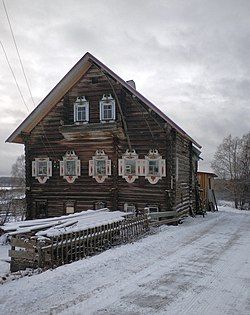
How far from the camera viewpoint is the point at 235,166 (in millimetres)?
50250

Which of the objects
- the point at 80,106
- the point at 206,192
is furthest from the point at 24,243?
the point at 206,192

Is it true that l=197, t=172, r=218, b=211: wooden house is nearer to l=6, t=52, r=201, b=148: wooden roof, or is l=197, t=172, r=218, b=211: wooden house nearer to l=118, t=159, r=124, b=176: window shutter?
l=6, t=52, r=201, b=148: wooden roof

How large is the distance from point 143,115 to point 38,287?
13934 mm

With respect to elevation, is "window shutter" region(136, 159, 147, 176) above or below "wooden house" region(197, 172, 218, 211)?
above

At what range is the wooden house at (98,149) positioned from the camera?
19938 millimetres

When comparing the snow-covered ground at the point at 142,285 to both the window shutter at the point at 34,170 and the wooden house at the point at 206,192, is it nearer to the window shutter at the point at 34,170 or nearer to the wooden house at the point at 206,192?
the window shutter at the point at 34,170

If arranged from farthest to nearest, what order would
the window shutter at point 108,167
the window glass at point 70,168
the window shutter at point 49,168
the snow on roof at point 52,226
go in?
the window shutter at point 49,168
the window glass at point 70,168
the window shutter at point 108,167
the snow on roof at point 52,226

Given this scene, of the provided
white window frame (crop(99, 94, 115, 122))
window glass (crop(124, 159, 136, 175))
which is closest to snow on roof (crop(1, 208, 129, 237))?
window glass (crop(124, 159, 136, 175))

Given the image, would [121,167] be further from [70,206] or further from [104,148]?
[70,206]

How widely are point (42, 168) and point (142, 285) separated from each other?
55.0ft

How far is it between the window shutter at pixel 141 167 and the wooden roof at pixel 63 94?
2.71 metres

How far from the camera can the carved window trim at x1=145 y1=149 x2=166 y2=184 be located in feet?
65.0

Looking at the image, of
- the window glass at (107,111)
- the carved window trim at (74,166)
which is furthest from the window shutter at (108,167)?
the window glass at (107,111)

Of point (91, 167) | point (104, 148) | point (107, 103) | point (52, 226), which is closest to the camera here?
point (52, 226)
